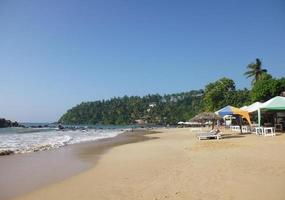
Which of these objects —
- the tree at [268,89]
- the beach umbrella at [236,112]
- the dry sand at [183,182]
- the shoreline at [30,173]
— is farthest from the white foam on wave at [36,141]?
the tree at [268,89]

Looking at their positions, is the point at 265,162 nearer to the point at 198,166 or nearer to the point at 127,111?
the point at 198,166

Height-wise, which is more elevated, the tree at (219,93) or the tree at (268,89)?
the tree at (219,93)

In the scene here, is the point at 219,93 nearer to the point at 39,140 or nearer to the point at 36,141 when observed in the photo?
the point at 39,140

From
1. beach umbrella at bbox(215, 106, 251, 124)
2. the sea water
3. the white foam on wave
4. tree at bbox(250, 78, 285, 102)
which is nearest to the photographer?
the white foam on wave

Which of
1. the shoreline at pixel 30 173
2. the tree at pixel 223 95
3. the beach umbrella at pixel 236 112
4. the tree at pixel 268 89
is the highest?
the tree at pixel 223 95

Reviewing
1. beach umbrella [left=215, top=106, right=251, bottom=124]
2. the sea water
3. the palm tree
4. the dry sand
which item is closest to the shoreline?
the dry sand

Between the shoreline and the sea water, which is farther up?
the sea water

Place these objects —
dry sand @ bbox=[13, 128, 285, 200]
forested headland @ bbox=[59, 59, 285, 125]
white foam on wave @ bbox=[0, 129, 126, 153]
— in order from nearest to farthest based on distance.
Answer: dry sand @ bbox=[13, 128, 285, 200] < white foam on wave @ bbox=[0, 129, 126, 153] < forested headland @ bbox=[59, 59, 285, 125]

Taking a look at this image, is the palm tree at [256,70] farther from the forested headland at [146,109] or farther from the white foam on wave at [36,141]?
the forested headland at [146,109]

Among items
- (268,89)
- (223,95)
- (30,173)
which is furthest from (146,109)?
(30,173)

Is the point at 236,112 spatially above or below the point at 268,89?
below

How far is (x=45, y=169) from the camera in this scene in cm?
1309

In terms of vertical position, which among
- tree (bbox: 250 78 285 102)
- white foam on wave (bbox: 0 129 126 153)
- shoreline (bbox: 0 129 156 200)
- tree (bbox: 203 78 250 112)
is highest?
tree (bbox: 203 78 250 112)

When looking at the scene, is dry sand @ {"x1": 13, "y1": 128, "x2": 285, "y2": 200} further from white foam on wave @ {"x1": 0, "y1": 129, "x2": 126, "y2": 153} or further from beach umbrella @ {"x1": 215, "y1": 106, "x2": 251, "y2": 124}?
beach umbrella @ {"x1": 215, "y1": 106, "x2": 251, "y2": 124}
